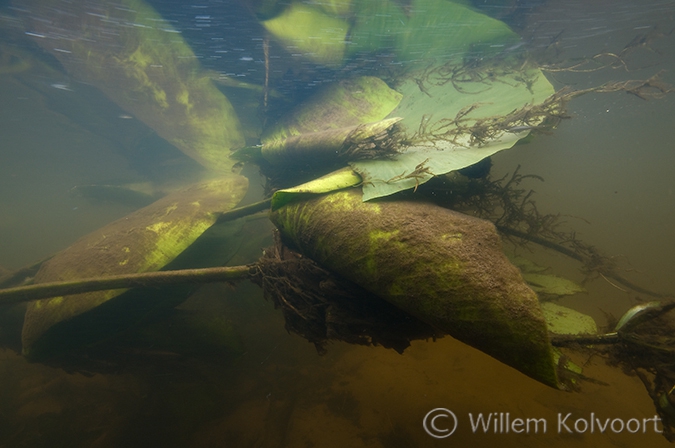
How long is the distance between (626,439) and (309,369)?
3301 mm

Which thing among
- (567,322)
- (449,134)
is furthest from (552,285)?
(449,134)

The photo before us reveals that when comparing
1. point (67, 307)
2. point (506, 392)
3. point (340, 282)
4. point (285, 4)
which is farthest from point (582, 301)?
point (285, 4)

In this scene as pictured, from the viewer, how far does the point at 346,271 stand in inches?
60.4

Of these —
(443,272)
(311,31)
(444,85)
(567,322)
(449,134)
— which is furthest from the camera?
(311,31)

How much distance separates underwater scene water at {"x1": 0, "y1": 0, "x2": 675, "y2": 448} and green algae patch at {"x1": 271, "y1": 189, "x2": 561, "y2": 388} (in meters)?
0.01

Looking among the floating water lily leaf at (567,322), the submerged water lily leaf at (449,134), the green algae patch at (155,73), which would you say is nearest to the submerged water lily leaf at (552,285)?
the floating water lily leaf at (567,322)

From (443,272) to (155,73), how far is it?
10.7 metres

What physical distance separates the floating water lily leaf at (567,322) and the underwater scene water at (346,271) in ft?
0.07

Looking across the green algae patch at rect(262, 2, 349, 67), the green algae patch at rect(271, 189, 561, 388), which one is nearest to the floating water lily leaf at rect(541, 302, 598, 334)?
the green algae patch at rect(271, 189, 561, 388)

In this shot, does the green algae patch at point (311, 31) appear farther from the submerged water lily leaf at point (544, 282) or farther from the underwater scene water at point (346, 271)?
the submerged water lily leaf at point (544, 282)

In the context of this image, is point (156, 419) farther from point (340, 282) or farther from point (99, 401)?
point (340, 282)

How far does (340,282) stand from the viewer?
1.84 meters

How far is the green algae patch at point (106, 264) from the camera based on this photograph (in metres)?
2.61

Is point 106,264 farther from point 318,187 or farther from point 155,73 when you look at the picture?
point 155,73
